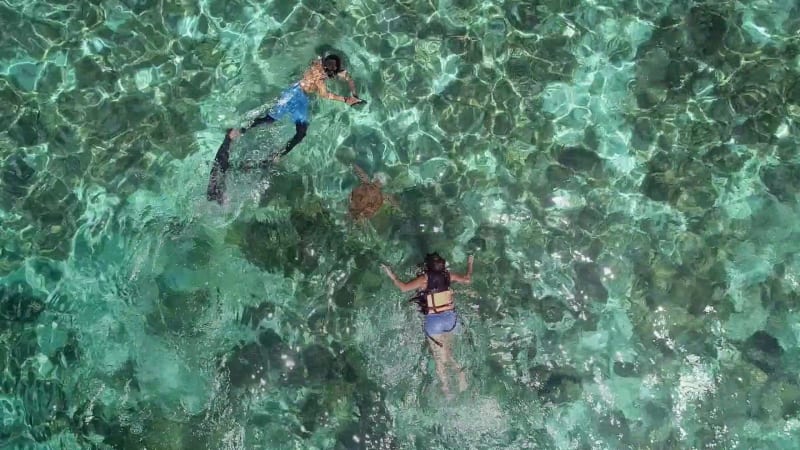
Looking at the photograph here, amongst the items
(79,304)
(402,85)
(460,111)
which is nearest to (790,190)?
(460,111)

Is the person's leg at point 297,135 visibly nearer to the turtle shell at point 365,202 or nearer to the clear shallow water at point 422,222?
the clear shallow water at point 422,222

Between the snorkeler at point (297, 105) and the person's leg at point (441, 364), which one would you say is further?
the person's leg at point (441, 364)

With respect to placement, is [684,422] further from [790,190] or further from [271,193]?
[271,193]

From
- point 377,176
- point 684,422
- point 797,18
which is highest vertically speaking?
point 797,18

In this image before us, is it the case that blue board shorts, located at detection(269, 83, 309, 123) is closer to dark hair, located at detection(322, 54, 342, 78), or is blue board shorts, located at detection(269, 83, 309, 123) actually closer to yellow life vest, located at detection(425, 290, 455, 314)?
dark hair, located at detection(322, 54, 342, 78)

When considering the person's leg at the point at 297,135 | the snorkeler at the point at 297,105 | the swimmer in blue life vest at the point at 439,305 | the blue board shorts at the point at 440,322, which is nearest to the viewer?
the swimmer in blue life vest at the point at 439,305

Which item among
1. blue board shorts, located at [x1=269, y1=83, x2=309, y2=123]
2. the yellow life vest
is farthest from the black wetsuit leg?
the yellow life vest

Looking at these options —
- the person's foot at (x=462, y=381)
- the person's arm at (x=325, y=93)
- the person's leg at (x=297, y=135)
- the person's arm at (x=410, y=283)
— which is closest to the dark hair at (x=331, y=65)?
the person's arm at (x=325, y=93)
